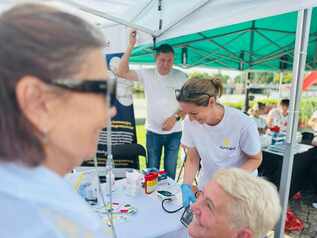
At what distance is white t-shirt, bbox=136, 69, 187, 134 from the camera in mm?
2498

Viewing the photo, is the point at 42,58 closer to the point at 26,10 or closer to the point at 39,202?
the point at 26,10

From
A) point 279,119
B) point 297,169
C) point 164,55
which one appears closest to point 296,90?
point 164,55

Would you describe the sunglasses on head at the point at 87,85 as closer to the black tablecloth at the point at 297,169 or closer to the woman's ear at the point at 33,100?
the woman's ear at the point at 33,100

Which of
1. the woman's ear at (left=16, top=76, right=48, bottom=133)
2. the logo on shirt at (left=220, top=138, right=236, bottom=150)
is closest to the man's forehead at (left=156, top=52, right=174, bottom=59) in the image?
the logo on shirt at (left=220, top=138, right=236, bottom=150)

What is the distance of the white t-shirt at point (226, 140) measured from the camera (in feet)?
5.04

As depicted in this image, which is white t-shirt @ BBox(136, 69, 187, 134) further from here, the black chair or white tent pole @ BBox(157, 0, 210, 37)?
white tent pole @ BBox(157, 0, 210, 37)

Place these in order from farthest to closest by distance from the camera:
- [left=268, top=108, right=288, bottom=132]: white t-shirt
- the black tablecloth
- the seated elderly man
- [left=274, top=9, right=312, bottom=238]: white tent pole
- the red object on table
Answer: [left=268, top=108, right=288, bottom=132]: white t-shirt, the black tablecloth, the red object on table, [left=274, top=9, right=312, bottom=238]: white tent pole, the seated elderly man

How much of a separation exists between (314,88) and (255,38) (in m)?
5.78

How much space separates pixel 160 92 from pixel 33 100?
7.08ft

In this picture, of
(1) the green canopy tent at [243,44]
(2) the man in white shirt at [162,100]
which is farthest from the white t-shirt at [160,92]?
(1) the green canopy tent at [243,44]

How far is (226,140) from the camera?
1.56 m

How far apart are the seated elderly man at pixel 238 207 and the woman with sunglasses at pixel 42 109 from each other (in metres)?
0.70

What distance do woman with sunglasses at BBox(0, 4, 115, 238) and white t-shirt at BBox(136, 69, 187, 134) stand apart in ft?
6.85

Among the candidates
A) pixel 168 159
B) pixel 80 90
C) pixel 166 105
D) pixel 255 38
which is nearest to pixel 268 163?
pixel 168 159
